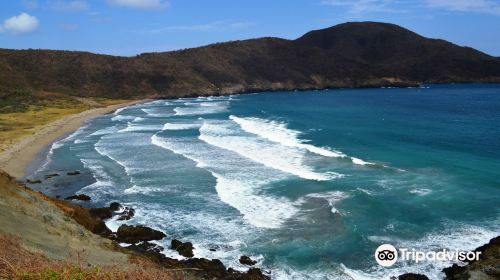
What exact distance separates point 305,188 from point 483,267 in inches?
517

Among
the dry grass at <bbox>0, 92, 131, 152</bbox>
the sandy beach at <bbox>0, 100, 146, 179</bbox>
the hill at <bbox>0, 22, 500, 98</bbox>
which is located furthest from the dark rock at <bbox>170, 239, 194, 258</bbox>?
the hill at <bbox>0, 22, 500, 98</bbox>

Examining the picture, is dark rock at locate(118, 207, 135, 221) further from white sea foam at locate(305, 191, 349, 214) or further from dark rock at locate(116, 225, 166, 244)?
white sea foam at locate(305, 191, 349, 214)

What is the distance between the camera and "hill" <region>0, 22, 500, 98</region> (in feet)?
421

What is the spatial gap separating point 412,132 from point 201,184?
91.7 ft

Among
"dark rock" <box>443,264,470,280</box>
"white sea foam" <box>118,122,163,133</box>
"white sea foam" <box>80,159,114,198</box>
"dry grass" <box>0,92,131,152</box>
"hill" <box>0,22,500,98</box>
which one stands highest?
"hill" <box>0,22,500,98</box>

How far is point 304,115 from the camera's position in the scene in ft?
237

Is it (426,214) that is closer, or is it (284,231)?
(284,231)

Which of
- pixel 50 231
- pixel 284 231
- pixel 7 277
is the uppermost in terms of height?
pixel 7 277

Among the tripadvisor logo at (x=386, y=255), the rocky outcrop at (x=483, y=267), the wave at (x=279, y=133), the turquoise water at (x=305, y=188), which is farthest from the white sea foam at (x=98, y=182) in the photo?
the rocky outcrop at (x=483, y=267)

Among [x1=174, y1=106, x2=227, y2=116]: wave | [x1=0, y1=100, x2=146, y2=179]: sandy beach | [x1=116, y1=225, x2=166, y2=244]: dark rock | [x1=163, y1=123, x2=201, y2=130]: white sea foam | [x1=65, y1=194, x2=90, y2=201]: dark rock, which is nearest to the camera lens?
[x1=116, y1=225, x2=166, y2=244]: dark rock

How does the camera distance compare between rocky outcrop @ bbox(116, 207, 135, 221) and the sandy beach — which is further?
the sandy beach

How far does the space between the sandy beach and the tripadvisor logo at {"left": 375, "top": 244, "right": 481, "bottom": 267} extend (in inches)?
Result: 1013

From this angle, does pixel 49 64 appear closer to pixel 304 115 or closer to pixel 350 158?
pixel 304 115

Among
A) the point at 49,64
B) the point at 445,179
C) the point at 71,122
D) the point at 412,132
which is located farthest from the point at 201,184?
the point at 49,64
